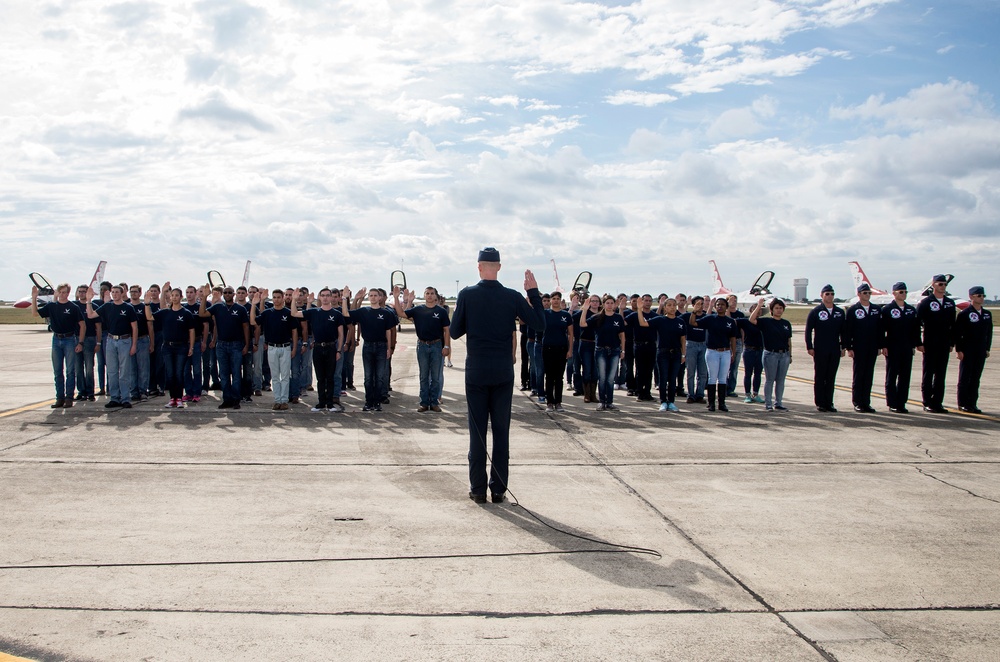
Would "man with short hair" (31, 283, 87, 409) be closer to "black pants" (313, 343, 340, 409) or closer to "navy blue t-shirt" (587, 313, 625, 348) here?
"black pants" (313, 343, 340, 409)

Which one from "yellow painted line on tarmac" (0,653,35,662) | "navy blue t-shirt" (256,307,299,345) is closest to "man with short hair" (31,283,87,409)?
"navy blue t-shirt" (256,307,299,345)

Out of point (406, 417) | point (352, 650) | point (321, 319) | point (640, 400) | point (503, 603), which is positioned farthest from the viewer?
point (640, 400)

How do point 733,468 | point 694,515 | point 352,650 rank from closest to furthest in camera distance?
point 352,650
point 694,515
point 733,468

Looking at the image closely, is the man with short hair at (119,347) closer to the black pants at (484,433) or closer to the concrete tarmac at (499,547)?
the concrete tarmac at (499,547)

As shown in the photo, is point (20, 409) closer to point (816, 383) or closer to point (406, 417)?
point (406, 417)

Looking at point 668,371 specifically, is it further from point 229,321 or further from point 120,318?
point 120,318

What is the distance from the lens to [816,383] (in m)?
12.0

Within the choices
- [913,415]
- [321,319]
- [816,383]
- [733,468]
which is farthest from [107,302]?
[913,415]

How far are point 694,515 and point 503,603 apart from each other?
92.9 inches

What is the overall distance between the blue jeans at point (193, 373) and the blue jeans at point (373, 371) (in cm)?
295

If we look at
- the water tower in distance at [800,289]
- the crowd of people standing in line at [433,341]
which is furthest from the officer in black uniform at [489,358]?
the water tower in distance at [800,289]

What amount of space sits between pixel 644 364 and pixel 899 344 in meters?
4.07

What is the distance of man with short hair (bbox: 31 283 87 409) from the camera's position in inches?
448

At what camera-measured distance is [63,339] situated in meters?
11.5
